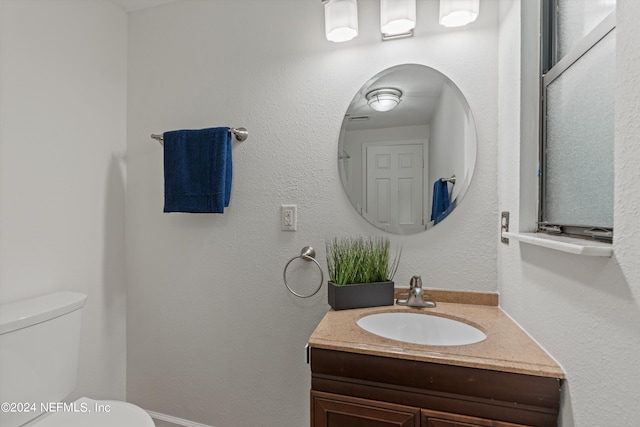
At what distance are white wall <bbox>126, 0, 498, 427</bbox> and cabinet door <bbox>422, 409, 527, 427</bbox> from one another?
23.0 inches

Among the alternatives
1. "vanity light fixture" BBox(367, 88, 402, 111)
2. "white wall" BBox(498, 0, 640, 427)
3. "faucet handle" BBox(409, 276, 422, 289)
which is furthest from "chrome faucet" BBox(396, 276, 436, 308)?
"vanity light fixture" BBox(367, 88, 402, 111)

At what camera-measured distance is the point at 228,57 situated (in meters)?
1.64

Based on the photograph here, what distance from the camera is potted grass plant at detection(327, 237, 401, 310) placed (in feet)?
4.11

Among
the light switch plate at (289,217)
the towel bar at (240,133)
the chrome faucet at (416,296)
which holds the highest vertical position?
the towel bar at (240,133)

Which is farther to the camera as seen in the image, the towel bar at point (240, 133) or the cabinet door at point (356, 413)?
the towel bar at point (240, 133)

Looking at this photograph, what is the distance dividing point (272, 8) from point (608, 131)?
1459mm

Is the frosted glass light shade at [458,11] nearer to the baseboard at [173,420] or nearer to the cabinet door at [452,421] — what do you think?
the cabinet door at [452,421]

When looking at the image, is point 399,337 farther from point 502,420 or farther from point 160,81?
point 160,81

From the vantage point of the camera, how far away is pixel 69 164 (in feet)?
4.99

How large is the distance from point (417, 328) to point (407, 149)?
2.41 ft

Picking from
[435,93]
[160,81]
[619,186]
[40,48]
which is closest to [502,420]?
[619,186]

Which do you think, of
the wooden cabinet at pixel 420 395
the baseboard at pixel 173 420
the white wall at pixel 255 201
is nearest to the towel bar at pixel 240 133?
the white wall at pixel 255 201

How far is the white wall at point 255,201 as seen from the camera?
1.34 meters

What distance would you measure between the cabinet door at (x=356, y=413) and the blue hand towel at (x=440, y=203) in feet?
2.44
